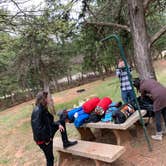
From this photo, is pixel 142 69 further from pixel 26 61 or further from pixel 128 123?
pixel 26 61

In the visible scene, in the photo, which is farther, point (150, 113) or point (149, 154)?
point (150, 113)

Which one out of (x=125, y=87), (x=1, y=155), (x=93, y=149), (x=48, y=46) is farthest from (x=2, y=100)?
(x=93, y=149)

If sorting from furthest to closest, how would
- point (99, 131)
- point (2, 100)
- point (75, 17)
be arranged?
point (2, 100), point (75, 17), point (99, 131)

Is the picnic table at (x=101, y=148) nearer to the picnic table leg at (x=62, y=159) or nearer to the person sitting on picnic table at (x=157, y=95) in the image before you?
the picnic table leg at (x=62, y=159)

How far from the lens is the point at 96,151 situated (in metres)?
3.58

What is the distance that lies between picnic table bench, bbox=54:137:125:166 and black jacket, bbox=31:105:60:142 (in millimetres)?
593

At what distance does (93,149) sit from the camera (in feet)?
12.1

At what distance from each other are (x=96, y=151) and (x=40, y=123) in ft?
3.33

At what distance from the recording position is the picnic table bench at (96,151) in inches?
131

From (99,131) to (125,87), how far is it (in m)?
1.47

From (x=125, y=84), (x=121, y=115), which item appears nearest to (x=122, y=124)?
(x=121, y=115)

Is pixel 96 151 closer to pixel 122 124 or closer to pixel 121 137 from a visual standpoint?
pixel 122 124

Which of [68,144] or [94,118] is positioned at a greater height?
[94,118]

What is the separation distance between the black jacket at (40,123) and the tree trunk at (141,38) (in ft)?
8.40
